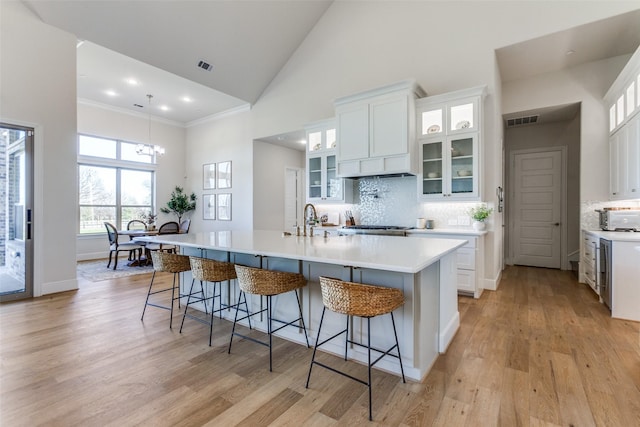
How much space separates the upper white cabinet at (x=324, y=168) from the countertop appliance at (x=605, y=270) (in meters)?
3.46

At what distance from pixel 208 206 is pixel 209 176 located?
0.81 meters

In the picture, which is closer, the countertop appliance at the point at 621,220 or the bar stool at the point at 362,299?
the bar stool at the point at 362,299

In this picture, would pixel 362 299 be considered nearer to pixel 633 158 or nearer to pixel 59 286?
pixel 633 158

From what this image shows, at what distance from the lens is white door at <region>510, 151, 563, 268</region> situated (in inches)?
233

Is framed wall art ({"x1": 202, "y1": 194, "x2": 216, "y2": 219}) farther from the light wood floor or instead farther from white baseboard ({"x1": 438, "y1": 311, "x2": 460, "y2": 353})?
white baseboard ({"x1": 438, "y1": 311, "x2": 460, "y2": 353})

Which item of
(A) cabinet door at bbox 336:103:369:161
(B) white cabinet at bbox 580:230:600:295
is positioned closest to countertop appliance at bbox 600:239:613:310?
(B) white cabinet at bbox 580:230:600:295

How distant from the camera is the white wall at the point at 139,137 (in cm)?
693

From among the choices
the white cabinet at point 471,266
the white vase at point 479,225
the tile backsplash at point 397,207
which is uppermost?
the tile backsplash at point 397,207

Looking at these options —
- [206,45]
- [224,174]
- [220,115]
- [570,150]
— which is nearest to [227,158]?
[224,174]

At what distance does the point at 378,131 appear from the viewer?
14.8 feet

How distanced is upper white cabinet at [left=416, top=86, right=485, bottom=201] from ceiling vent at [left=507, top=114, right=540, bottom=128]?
2.02m

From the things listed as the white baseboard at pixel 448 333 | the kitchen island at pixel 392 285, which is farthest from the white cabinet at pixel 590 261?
the kitchen island at pixel 392 285

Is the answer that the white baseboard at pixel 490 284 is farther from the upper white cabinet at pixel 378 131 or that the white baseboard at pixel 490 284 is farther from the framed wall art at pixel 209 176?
the framed wall art at pixel 209 176

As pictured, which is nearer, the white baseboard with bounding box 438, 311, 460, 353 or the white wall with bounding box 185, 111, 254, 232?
the white baseboard with bounding box 438, 311, 460, 353
